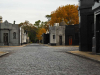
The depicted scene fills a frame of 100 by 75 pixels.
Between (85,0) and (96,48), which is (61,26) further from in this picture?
(96,48)

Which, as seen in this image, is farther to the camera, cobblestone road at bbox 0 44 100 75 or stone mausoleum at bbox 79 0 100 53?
stone mausoleum at bbox 79 0 100 53

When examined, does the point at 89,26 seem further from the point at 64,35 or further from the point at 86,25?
the point at 64,35

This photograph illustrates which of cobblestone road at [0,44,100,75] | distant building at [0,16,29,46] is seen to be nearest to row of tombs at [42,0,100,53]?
cobblestone road at [0,44,100,75]

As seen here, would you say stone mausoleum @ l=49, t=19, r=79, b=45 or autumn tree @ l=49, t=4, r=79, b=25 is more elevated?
autumn tree @ l=49, t=4, r=79, b=25

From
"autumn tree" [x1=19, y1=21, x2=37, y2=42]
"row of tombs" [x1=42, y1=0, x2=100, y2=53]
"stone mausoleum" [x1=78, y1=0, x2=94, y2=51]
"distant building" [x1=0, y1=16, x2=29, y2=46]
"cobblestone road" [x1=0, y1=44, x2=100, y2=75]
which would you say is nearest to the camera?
"cobblestone road" [x1=0, y1=44, x2=100, y2=75]

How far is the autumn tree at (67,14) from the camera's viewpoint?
6022 centimetres

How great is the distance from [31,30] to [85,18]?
88333 millimetres

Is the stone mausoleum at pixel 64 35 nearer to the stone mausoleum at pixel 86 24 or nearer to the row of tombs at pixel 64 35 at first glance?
the row of tombs at pixel 64 35

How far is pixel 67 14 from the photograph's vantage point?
203 ft

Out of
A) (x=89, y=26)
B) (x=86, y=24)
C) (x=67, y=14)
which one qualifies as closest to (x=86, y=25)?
(x=86, y=24)

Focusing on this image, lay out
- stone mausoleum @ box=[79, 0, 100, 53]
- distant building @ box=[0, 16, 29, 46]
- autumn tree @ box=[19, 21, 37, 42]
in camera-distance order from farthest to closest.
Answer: autumn tree @ box=[19, 21, 37, 42], distant building @ box=[0, 16, 29, 46], stone mausoleum @ box=[79, 0, 100, 53]

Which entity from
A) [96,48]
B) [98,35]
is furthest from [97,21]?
[96,48]

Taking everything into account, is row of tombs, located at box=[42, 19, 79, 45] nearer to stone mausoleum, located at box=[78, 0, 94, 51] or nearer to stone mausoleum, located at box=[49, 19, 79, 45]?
stone mausoleum, located at box=[49, 19, 79, 45]

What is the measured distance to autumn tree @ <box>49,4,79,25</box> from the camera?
60219mm
